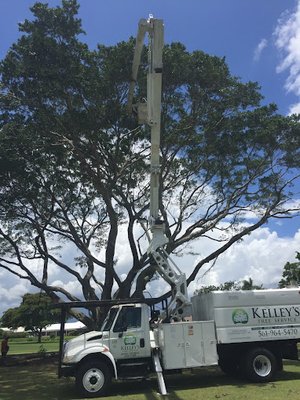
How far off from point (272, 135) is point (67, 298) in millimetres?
13055

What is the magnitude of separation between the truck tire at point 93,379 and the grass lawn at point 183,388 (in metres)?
0.31

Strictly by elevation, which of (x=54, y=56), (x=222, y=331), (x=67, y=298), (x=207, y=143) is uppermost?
(x=54, y=56)

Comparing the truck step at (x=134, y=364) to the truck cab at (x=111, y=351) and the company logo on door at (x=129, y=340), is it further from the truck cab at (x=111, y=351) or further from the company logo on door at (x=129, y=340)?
the company logo on door at (x=129, y=340)

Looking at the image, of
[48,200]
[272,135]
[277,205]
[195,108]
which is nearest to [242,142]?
[272,135]

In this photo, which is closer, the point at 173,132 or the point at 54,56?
the point at 54,56

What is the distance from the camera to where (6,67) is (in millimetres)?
20250

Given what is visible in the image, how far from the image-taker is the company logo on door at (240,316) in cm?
1465

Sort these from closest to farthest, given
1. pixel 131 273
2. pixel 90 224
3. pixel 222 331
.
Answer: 1. pixel 222 331
2. pixel 131 273
3. pixel 90 224

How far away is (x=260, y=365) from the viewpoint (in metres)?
14.7

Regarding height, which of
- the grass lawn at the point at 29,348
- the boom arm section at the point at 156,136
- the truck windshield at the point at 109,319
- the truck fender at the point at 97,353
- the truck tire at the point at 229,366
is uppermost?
the boom arm section at the point at 156,136

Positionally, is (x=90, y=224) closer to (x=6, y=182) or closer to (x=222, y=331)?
(x=6, y=182)

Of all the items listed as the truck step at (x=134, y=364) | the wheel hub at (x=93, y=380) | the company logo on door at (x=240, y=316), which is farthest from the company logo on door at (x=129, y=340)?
the company logo on door at (x=240, y=316)

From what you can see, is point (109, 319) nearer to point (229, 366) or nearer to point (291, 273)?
point (229, 366)

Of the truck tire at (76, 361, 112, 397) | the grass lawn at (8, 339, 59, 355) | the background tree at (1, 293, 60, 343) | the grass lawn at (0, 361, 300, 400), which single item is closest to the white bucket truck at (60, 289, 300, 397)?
the truck tire at (76, 361, 112, 397)
